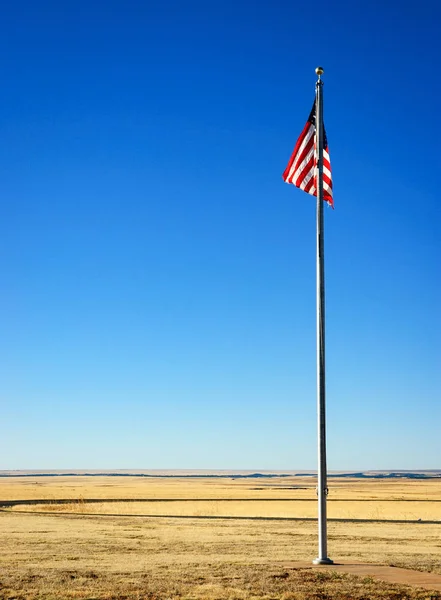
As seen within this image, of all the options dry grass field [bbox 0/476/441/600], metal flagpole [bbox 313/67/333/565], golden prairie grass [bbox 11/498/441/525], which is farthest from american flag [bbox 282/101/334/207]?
golden prairie grass [bbox 11/498/441/525]

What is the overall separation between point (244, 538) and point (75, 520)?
1243cm

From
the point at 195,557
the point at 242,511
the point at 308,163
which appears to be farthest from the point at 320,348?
the point at 242,511

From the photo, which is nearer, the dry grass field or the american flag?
the dry grass field

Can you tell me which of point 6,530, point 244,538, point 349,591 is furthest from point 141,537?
point 349,591

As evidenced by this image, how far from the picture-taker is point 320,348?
59.3 ft

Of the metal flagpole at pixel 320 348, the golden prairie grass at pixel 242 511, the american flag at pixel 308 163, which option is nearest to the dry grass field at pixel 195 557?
the metal flagpole at pixel 320 348

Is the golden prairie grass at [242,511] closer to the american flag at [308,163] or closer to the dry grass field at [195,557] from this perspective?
the dry grass field at [195,557]

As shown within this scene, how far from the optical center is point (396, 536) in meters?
28.1

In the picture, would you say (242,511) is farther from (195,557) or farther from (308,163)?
(308,163)

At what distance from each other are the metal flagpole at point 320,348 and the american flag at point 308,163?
324 millimetres

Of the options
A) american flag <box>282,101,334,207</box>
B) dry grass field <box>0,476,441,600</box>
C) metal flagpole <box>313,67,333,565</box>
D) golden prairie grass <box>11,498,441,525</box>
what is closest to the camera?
dry grass field <box>0,476,441,600</box>

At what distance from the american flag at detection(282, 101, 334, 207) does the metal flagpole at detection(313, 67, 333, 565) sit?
0.32m

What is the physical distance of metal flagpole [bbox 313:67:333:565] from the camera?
17.0m

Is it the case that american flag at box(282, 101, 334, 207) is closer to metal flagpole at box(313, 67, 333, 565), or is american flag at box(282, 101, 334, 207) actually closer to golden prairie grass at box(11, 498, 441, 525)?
metal flagpole at box(313, 67, 333, 565)
